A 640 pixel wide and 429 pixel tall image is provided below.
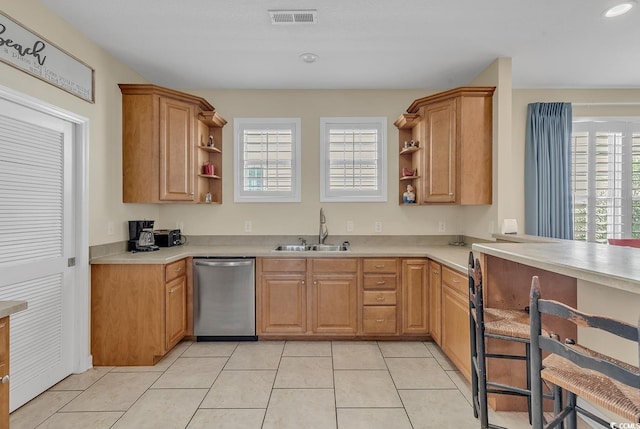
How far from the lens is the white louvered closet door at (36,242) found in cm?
222

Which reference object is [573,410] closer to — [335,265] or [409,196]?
[335,265]

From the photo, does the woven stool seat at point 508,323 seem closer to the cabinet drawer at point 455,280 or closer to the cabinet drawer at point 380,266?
the cabinet drawer at point 455,280

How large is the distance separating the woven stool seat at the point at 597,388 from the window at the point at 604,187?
3.43m

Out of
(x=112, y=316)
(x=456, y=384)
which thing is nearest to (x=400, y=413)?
(x=456, y=384)

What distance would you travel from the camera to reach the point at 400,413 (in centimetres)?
222

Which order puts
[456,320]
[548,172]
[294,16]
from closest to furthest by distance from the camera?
[294,16], [456,320], [548,172]

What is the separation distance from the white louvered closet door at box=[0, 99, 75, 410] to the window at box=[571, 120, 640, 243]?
5.20 metres

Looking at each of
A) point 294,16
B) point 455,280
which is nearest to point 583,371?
point 455,280

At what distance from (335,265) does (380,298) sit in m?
0.56

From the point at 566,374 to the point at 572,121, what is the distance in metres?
3.81

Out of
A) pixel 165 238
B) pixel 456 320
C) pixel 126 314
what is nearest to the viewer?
pixel 456 320

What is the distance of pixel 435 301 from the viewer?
325 centimetres

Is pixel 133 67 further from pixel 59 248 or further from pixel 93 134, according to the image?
pixel 59 248

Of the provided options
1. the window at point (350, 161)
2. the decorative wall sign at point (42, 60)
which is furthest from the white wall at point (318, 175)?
the decorative wall sign at point (42, 60)
